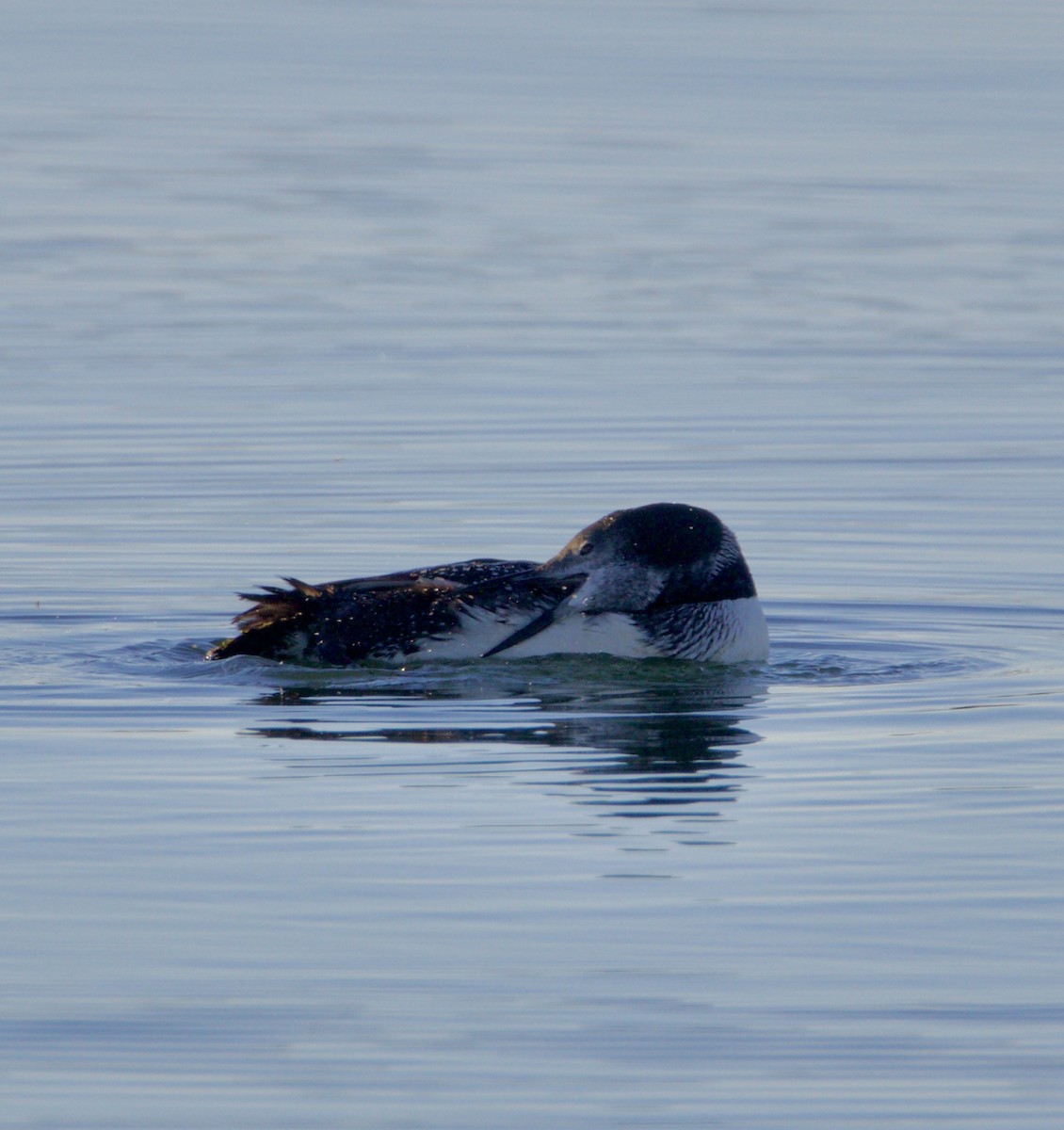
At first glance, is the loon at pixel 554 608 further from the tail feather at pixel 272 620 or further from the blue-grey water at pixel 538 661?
the blue-grey water at pixel 538 661

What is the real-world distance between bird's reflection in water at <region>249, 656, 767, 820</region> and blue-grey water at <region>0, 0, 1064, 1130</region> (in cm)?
3

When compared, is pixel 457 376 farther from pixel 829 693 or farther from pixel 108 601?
pixel 829 693

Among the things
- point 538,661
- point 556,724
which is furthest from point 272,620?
point 556,724

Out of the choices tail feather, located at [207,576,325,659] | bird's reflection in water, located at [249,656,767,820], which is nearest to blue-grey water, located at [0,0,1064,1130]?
bird's reflection in water, located at [249,656,767,820]

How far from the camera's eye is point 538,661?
9594 mm

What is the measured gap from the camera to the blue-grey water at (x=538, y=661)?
5680 millimetres

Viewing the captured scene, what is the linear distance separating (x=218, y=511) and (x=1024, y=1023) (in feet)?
25.0

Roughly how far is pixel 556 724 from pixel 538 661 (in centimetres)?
87

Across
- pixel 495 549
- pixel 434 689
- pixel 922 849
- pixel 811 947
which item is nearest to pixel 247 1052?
pixel 811 947

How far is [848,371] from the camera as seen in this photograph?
54.1 ft

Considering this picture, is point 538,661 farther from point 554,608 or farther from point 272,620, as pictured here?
point 272,620

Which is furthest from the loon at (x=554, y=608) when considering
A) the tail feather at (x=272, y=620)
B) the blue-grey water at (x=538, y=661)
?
the blue-grey water at (x=538, y=661)

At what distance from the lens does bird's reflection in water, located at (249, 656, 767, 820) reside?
26.0 ft

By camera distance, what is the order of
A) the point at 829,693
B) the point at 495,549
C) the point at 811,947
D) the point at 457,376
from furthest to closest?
the point at 457,376 → the point at 495,549 → the point at 829,693 → the point at 811,947
